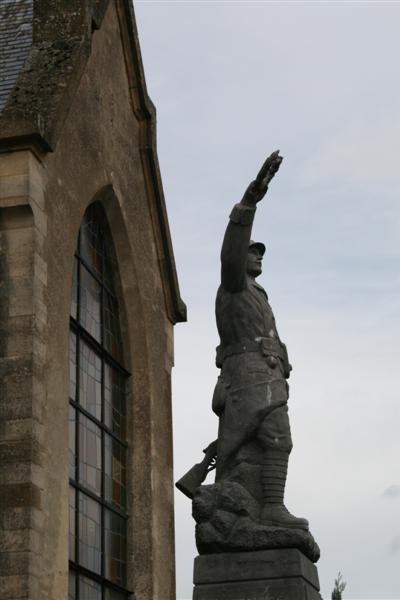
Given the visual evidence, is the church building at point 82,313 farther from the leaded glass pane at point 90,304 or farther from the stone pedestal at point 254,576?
the stone pedestal at point 254,576

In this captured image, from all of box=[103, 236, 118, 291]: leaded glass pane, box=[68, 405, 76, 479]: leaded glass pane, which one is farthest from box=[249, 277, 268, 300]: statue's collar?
box=[103, 236, 118, 291]: leaded glass pane

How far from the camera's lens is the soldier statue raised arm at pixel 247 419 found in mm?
11352

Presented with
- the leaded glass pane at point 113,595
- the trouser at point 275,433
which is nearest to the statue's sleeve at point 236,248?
the trouser at point 275,433

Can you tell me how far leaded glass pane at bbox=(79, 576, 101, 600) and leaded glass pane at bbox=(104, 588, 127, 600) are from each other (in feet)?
1.01

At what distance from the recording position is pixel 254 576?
36.5 ft

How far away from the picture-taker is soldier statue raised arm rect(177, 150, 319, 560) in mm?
11352

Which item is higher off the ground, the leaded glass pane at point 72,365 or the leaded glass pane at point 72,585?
the leaded glass pane at point 72,365

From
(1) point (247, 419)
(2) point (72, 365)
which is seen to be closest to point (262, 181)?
(1) point (247, 419)

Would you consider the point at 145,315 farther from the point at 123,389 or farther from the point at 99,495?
the point at 99,495

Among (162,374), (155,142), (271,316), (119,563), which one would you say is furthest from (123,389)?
(271,316)

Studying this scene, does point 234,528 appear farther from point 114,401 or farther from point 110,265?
point 110,265

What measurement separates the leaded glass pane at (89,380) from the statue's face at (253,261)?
468cm

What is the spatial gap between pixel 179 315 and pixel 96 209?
9.62ft

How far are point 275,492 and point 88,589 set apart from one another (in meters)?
5.26
